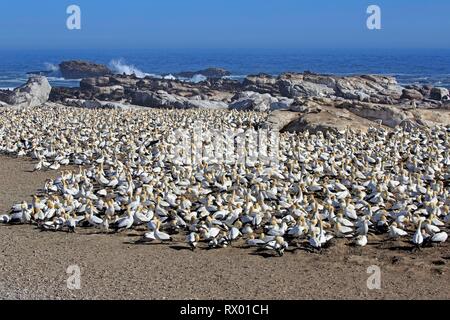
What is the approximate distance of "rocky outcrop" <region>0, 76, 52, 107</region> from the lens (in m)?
41.3

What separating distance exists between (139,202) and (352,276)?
5.08 meters

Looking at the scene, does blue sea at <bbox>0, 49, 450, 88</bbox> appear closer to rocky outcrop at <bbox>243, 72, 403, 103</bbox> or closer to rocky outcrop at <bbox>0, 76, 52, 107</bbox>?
rocky outcrop at <bbox>243, 72, 403, 103</bbox>

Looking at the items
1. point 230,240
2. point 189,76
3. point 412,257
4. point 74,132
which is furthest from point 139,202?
point 189,76

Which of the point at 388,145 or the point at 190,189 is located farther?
the point at 388,145

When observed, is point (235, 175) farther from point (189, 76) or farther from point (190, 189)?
point (189, 76)

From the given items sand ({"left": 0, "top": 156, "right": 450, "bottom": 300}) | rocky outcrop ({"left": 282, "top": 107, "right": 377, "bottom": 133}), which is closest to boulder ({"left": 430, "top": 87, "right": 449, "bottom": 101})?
rocky outcrop ({"left": 282, "top": 107, "right": 377, "bottom": 133})

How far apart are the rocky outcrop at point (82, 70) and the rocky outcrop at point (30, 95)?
1742 inches

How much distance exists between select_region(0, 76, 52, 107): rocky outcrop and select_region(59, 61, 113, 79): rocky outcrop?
44251 mm

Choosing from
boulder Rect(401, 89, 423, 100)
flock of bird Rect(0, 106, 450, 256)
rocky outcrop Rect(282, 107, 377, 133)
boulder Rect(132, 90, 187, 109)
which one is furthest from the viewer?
boulder Rect(401, 89, 423, 100)

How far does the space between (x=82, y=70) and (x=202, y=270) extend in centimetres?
8192

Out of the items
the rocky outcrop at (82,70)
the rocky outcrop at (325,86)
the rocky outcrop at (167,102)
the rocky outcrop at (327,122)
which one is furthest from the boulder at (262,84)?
the rocky outcrop at (82,70)

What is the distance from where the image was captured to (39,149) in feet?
69.2

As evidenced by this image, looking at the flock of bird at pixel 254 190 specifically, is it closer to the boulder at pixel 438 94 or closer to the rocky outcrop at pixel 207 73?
the boulder at pixel 438 94
